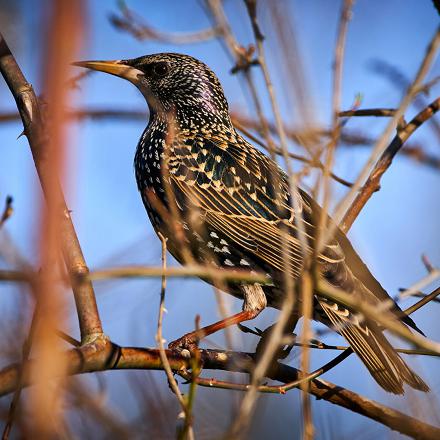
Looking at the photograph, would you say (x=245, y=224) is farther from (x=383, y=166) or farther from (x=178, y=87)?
(x=178, y=87)

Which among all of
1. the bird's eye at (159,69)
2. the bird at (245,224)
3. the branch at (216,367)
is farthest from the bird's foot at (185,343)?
the bird's eye at (159,69)

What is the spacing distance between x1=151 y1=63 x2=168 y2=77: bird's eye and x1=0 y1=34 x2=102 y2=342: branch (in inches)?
103

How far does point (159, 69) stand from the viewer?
595 centimetres

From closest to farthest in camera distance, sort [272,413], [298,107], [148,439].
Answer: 1. [148,439]
2. [298,107]
3. [272,413]

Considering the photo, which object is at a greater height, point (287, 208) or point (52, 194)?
point (287, 208)

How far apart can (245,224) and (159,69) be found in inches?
72.7

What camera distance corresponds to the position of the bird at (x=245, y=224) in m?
4.21

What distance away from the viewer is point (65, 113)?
5.04 ft

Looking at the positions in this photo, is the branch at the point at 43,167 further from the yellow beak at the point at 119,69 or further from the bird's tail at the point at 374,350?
the yellow beak at the point at 119,69

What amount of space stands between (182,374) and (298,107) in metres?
1.48

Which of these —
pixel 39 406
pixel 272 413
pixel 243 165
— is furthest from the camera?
pixel 272 413

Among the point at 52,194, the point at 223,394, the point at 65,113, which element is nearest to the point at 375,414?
the point at 223,394

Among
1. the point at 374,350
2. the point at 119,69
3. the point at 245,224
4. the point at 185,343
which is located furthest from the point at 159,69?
the point at 374,350

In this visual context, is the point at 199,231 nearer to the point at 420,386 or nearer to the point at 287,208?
the point at 287,208
